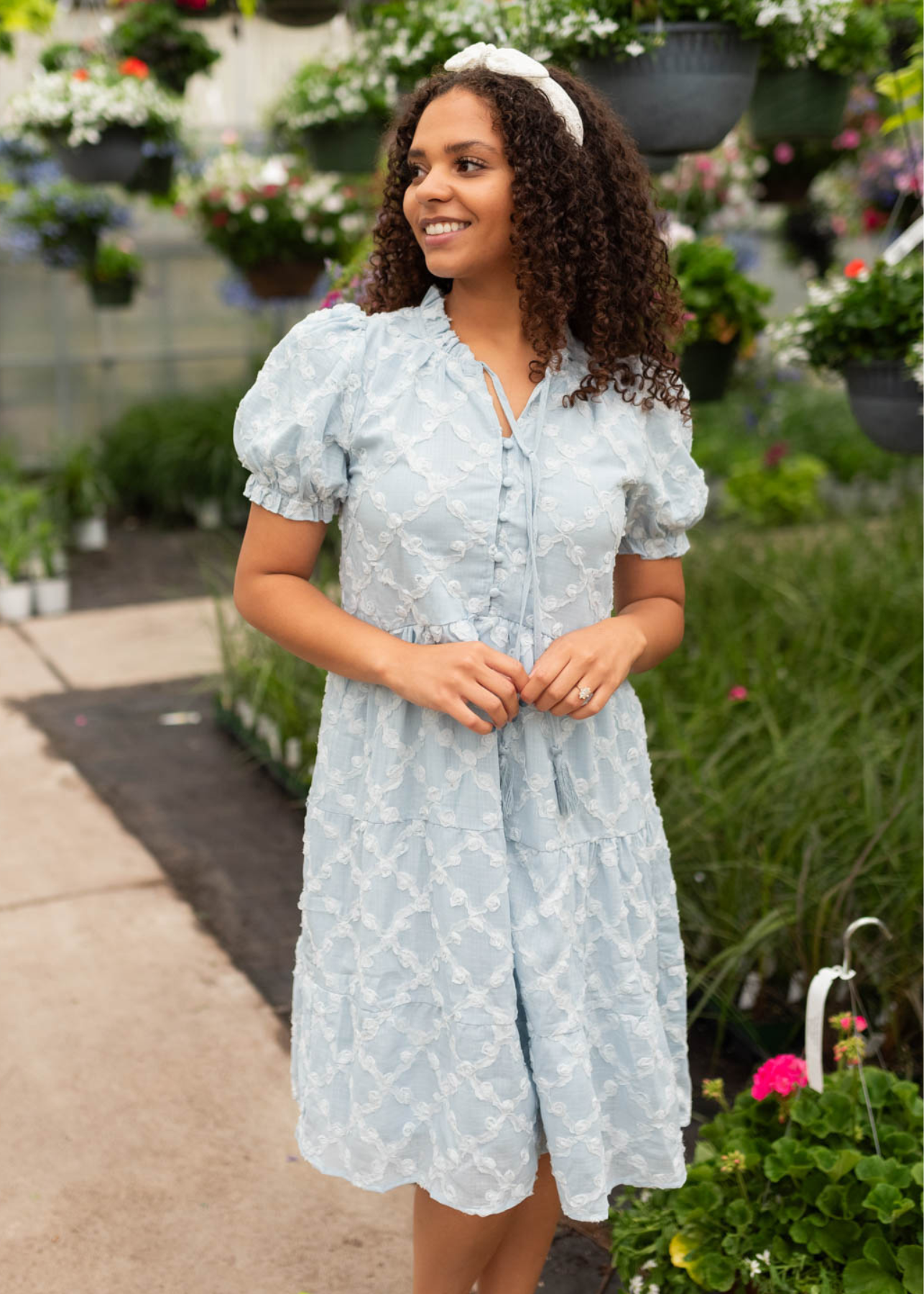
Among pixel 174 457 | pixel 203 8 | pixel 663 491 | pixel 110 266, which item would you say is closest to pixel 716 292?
pixel 663 491

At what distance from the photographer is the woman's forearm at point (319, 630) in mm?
1549

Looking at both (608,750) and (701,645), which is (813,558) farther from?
(608,750)

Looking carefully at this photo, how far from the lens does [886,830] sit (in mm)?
2723

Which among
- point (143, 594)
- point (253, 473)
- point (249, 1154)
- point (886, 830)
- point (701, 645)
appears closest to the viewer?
point (253, 473)

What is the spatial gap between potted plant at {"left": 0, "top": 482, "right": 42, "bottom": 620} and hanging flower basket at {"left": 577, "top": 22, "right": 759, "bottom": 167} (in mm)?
3854

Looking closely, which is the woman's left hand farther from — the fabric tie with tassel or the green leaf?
the green leaf

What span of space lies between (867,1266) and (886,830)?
1100 millimetres

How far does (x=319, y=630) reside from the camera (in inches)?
62.6

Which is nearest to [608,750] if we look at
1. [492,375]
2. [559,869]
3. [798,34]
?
[559,869]

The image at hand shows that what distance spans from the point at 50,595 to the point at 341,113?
2.64 metres

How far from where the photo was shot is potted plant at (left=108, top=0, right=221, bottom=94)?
5070mm

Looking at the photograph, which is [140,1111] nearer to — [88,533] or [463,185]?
[463,185]

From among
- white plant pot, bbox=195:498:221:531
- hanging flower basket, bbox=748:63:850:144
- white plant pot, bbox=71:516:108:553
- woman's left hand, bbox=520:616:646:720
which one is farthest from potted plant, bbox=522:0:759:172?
white plant pot, bbox=195:498:221:531

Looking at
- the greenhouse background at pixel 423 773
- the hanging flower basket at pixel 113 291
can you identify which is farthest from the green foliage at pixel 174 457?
the greenhouse background at pixel 423 773
